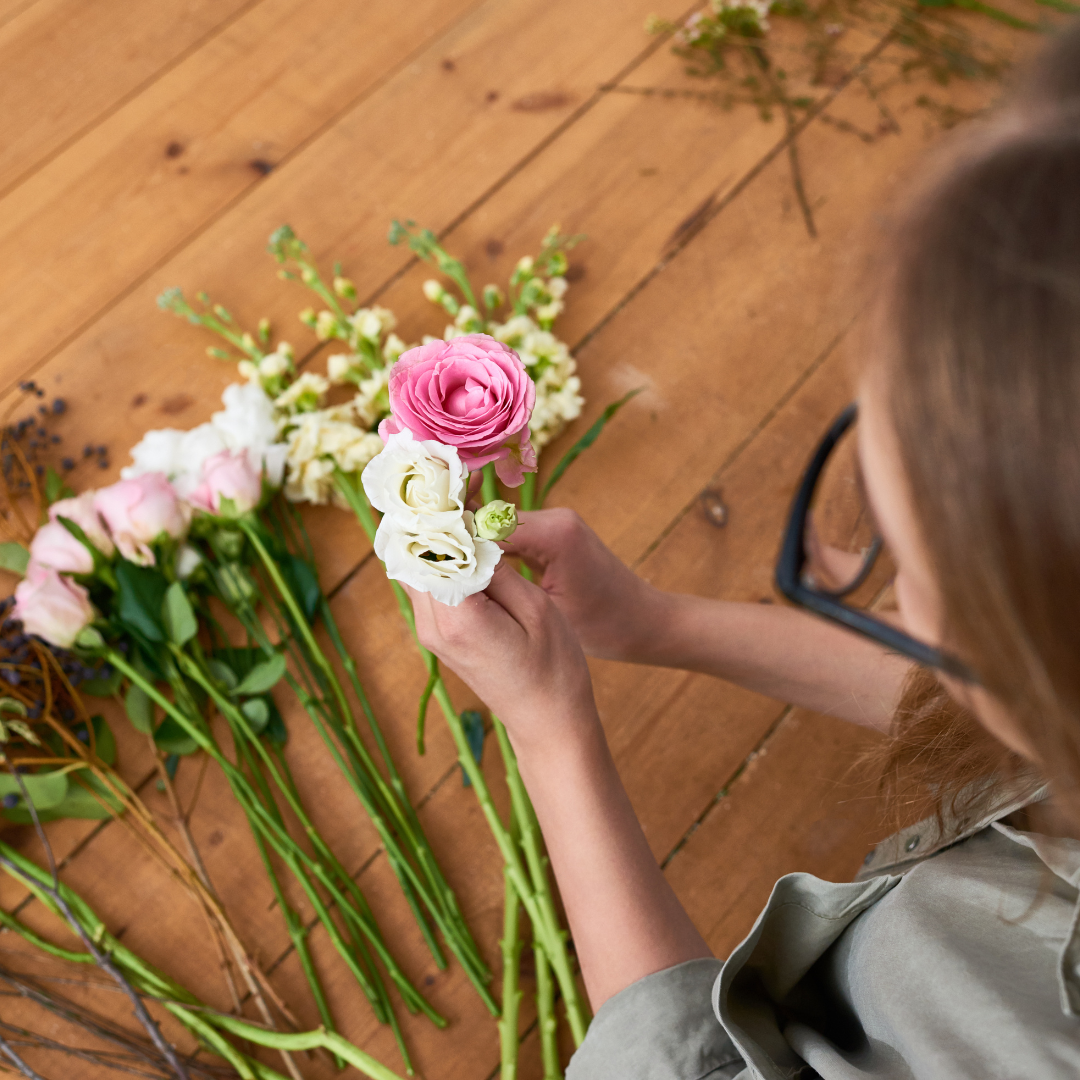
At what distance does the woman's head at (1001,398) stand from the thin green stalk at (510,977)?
55cm

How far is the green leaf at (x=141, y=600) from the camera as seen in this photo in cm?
77

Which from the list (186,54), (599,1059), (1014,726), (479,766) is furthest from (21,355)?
(1014,726)

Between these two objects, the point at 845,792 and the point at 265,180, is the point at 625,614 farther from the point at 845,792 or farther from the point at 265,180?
the point at 265,180

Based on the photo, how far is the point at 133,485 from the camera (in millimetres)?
776

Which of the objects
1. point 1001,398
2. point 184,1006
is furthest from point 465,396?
point 184,1006

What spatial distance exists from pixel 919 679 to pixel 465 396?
38cm

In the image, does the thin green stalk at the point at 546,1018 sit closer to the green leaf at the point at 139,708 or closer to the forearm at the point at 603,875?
the forearm at the point at 603,875

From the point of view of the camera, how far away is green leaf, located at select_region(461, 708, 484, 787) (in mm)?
851

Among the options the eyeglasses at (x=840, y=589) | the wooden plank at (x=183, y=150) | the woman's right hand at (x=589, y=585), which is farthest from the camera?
the wooden plank at (x=183, y=150)

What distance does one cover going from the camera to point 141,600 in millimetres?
774

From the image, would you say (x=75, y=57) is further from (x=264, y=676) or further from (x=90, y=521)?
(x=264, y=676)

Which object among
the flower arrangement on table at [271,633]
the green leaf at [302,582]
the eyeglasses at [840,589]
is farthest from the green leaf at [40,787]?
the eyeglasses at [840,589]

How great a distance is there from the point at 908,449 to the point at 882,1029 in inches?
15.1

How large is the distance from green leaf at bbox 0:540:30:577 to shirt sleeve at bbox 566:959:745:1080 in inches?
26.0
